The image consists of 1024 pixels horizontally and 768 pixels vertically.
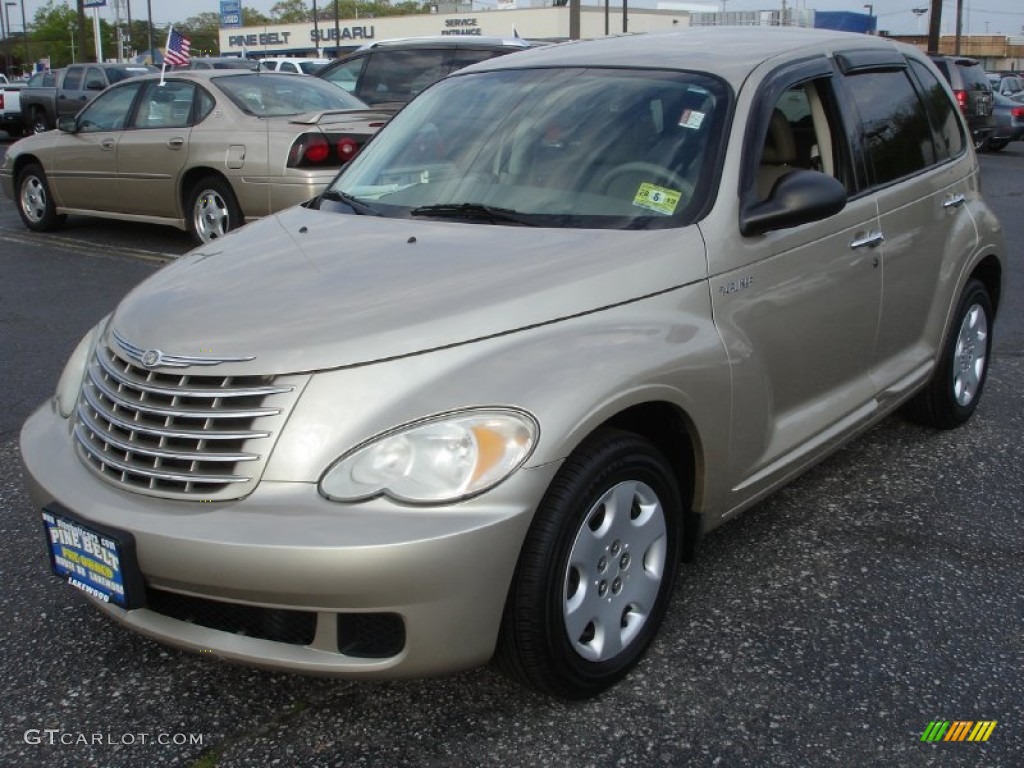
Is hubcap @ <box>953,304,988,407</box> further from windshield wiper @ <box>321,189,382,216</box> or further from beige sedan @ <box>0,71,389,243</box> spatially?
beige sedan @ <box>0,71,389,243</box>

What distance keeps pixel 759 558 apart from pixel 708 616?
476 millimetres

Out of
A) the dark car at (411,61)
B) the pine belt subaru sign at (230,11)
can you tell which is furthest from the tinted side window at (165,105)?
the pine belt subaru sign at (230,11)

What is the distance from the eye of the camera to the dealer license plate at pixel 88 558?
100 inches

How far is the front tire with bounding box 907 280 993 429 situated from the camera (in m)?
4.69

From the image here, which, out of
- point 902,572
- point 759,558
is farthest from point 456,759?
point 902,572

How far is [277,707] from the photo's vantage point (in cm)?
283

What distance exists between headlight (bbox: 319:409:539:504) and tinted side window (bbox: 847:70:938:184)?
→ 2240 millimetres

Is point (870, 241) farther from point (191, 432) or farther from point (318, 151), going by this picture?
point (318, 151)

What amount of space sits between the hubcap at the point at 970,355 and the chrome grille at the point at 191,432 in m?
3.34

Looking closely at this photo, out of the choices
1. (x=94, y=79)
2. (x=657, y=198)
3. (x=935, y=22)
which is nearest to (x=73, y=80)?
(x=94, y=79)

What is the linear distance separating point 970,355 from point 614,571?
113 inches

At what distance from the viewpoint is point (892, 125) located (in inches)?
169

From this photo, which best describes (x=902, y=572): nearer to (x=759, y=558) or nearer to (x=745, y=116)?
(x=759, y=558)

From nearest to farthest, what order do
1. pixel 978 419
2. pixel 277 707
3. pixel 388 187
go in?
pixel 277 707, pixel 388 187, pixel 978 419
